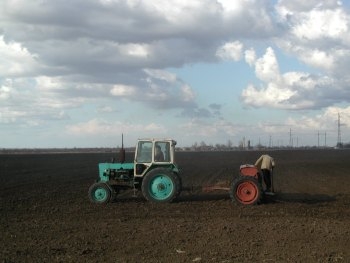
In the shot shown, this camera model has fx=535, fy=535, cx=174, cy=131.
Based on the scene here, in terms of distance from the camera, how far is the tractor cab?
1684 cm

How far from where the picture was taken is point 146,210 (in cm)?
1516

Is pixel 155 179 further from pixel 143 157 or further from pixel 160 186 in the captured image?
pixel 143 157

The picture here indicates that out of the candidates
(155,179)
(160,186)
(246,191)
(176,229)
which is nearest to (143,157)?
(155,179)

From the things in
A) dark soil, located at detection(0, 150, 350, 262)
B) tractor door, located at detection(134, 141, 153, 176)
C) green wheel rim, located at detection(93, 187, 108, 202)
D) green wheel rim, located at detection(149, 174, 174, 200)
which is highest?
tractor door, located at detection(134, 141, 153, 176)

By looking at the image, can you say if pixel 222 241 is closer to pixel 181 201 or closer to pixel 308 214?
pixel 308 214

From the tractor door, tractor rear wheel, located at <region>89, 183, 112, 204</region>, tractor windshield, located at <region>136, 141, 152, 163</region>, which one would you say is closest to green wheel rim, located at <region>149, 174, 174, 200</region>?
the tractor door

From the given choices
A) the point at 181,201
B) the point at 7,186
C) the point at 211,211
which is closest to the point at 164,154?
the point at 181,201

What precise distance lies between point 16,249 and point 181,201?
814 centimetres

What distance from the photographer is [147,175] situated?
16.6 metres

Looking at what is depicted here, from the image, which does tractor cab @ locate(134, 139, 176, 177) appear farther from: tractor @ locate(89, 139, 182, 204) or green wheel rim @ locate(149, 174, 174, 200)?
green wheel rim @ locate(149, 174, 174, 200)

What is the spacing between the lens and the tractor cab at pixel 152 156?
16.8 meters

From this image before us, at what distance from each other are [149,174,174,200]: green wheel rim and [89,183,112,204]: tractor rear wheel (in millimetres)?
1398

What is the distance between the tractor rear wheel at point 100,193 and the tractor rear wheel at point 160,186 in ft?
3.91

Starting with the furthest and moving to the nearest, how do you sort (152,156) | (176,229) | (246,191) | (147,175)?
(152,156) → (147,175) → (246,191) → (176,229)
